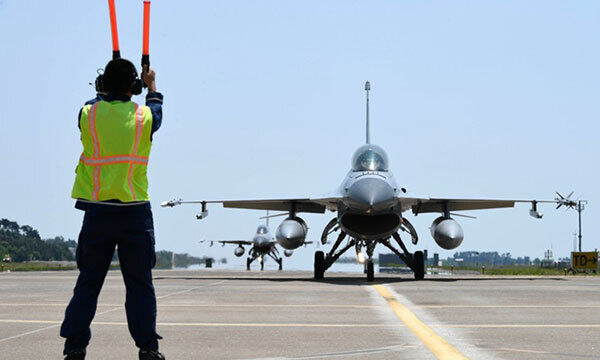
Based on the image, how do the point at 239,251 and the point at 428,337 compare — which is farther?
the point at 239,251

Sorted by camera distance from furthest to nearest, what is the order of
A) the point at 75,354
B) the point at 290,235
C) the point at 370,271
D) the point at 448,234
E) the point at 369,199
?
the point at 290,235
the point at 448,234
the point at 370,271
the point at 369,199
the point at 75,354

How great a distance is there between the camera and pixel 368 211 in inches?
804

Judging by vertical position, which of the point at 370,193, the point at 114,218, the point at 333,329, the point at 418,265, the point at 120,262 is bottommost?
the point at 333,329

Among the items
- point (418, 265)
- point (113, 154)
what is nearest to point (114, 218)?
point (113, 154)

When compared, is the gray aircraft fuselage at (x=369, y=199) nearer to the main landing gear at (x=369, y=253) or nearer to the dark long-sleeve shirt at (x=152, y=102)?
the main landing gear at (x=369, y=253)

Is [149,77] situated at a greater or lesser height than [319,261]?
greater

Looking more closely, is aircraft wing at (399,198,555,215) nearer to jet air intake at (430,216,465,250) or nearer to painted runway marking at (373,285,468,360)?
jet air intake at (430,216,465,250)

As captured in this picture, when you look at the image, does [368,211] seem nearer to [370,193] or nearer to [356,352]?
[370,193]

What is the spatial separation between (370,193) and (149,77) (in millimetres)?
14649

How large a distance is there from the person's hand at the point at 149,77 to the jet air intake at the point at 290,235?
19.1 meters

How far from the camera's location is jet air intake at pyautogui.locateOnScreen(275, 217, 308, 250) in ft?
80.5

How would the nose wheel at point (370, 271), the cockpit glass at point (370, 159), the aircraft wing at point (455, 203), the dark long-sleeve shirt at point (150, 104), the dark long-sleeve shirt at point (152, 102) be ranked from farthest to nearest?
1. the aircraft wing at point (455, 203)
2. the nose wheel at point (370, 271)
3. the cockpit glass at point (370, 159)
4. the dark long-sleeve shirt at point (152, 102)
5. the dark long-sleeve shirt at point (150, 104)

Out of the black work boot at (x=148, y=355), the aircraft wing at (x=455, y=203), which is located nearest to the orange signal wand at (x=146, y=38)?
the black work boot at (x=148, y=355)

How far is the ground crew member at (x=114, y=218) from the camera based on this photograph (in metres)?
5.13
